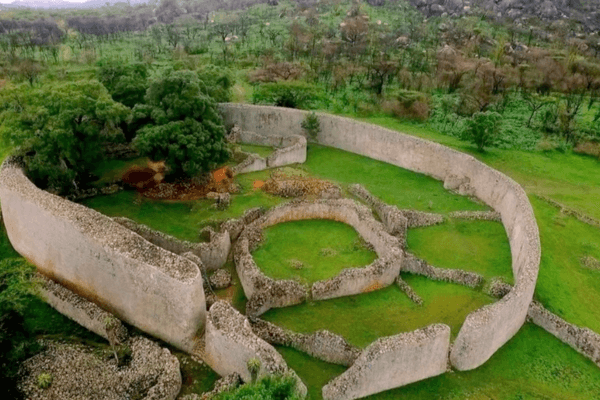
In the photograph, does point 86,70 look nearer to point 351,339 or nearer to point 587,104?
point 351,339

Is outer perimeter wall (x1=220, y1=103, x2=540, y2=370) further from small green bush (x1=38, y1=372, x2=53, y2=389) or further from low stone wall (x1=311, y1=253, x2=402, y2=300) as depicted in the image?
small green bush (x1=38, y1=372, x2=53, y2=389)

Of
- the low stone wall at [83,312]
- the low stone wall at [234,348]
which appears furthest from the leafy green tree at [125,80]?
the low stone wall at [234,348]

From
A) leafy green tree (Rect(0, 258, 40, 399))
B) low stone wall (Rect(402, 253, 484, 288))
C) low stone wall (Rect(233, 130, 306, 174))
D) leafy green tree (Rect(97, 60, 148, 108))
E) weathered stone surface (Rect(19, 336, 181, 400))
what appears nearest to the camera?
weathered stone surface (Rect(19, 336, 181, 400))

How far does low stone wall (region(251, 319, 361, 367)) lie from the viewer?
807 inches

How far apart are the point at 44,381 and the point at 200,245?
10.1 m

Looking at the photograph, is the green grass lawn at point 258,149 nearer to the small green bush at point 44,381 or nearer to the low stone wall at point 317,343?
the low stone wall at point 317,343

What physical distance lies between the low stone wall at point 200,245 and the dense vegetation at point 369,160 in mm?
2218

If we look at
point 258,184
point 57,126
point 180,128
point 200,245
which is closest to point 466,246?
point 258,184

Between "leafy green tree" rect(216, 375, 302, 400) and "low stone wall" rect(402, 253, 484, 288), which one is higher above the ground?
"leafy green tree" rect(216, 375, 302, 400)

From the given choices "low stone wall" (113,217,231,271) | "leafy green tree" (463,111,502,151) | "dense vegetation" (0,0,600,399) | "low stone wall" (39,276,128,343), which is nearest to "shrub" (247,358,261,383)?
"dense vegetation" (0,0,600,399)

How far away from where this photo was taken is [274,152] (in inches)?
1588

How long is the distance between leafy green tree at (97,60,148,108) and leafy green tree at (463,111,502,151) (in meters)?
28.4

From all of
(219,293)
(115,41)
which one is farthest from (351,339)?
(115,41)

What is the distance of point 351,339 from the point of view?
73.3ft
